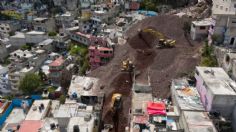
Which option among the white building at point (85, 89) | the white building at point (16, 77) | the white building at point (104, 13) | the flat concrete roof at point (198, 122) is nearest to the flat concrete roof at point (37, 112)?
the white building at point (85, 89)

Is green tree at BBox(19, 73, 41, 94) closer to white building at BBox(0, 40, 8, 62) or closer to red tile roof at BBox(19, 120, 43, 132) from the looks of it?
red tile roof at BBox(19, 120, 43, 132)

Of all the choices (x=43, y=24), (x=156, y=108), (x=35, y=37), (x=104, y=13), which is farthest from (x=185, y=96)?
(x=43, y=24)

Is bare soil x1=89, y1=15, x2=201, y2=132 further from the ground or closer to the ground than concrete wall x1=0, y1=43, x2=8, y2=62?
further from the ground

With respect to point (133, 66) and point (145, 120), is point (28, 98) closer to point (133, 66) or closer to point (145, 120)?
point (133, 66)

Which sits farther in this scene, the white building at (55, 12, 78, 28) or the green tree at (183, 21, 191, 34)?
the white building at (55, 12, 78, 28)

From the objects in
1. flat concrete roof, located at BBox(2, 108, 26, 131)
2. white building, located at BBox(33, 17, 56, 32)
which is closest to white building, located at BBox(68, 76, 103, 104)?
flat concrete roof, located at BBox(2, 108, 26, 131)

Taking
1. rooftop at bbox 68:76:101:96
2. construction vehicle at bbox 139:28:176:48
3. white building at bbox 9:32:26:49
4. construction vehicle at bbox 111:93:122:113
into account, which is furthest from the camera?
white building at bbox 9:32:26:49
